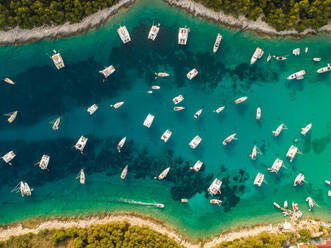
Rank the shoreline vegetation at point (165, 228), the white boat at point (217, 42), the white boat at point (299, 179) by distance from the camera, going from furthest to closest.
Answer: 1. the white boat at point (299, 179)
2. the white boat at point (217, 42)
3. the shoreline vegetation at point (165, 228)

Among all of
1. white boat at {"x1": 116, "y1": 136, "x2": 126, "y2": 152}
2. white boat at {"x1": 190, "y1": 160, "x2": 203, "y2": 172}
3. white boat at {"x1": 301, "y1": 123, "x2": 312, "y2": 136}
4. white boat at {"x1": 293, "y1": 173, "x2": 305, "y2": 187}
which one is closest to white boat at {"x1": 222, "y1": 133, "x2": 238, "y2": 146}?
white boat at {"x1": 190, "y1": 160, "x2": 203, "y2": 172}

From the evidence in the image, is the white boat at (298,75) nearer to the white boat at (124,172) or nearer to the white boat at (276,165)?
the white boat at (276,165)

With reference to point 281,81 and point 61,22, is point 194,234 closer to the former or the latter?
point 281,81

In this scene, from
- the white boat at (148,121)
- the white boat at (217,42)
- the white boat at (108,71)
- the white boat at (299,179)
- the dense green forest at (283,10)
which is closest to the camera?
the dense green forest at (283,10)

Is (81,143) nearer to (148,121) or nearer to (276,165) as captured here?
(148,121)

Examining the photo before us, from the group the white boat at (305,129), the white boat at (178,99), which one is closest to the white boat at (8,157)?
the white boat at (178,99)

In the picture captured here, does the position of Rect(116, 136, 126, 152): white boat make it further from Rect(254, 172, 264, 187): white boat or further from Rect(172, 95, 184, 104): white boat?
Rect(254, 172, 264, 187): white boat
